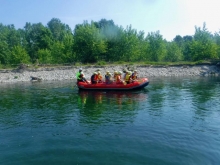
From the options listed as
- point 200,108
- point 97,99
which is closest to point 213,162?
point 200,108

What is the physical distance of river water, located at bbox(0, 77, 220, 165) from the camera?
8.30 meters

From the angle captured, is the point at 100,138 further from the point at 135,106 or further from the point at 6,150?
the point at 135,106

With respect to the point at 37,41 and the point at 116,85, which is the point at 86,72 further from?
the point at 37,41

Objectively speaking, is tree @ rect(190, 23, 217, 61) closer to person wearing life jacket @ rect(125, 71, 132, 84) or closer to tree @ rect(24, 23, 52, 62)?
person wearing life jacket @ rect(125, 71, 132, 84)

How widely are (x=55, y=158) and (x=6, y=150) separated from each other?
2331 mm

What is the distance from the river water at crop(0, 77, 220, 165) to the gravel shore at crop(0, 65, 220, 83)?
Answer: 19.9 m

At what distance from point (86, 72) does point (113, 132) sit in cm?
2900

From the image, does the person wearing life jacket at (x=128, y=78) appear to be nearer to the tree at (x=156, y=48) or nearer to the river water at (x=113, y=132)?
the river water at (x=113, y=132)

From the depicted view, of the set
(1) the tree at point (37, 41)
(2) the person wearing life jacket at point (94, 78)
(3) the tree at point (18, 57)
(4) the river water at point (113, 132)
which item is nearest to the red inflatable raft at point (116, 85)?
(2) the person wearing life jacket at point (94, 78)

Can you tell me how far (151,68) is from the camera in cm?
4181

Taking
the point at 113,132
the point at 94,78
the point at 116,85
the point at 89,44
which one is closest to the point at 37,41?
the point at 89,44

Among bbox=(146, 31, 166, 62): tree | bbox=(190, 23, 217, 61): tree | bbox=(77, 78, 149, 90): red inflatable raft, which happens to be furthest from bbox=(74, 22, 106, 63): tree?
bbox=(77, 78, 149, 90): red inflatable raft

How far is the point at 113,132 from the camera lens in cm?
1077

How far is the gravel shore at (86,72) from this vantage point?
3719cm
